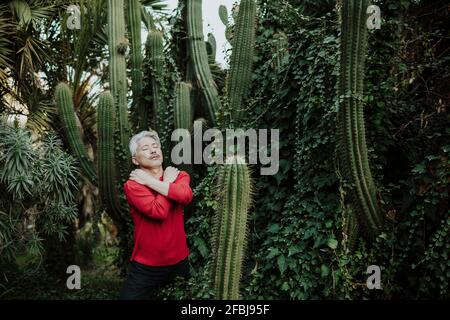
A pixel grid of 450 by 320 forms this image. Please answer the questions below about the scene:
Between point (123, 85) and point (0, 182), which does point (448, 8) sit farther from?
point (0, 182)

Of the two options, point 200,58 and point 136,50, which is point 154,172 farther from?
point 136,50

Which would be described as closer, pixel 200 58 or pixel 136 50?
pixel 200 58

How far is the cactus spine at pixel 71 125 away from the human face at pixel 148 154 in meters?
2.41

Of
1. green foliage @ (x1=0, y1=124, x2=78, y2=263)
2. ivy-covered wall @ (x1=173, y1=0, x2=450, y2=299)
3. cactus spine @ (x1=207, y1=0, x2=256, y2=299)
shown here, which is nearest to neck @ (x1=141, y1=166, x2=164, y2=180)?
cactus spine @ (x1=207, y1=0, x2=256, y2=299)

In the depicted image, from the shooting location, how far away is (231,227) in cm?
292

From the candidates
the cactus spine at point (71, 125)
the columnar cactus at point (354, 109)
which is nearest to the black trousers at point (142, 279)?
the columnar cactus at point (354, 109)

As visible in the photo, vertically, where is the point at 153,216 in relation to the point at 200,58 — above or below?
below

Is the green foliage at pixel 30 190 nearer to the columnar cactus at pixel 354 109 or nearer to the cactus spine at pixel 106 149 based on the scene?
the cactus spine at pixel 106 149

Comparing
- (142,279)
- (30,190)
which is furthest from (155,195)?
(30,190)

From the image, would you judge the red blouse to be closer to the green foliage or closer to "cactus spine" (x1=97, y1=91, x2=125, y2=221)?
"cactus spine" (x1=97, y1=91, x2=125, y2=221)

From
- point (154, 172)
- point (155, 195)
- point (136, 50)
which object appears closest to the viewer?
point (155, 195)

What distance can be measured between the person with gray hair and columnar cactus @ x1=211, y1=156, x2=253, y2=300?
1.57 feet

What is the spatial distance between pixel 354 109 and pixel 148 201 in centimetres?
184
